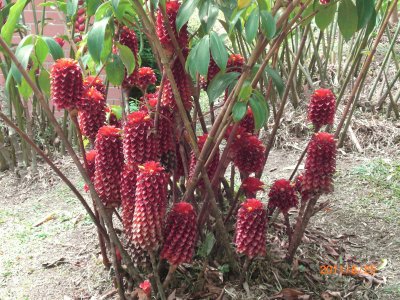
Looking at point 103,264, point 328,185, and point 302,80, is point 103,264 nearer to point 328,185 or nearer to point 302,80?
point 328,185

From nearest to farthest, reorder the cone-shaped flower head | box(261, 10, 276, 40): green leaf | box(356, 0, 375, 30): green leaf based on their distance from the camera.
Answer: box(261, 10, 276, 40): green leaf < box(356, 0, 375, 30): green leaf < the cone-shaped flower head

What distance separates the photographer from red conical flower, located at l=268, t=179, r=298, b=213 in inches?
72.4

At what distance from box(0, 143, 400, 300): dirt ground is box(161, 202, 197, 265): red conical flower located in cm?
37

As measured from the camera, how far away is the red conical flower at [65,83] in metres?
1.47

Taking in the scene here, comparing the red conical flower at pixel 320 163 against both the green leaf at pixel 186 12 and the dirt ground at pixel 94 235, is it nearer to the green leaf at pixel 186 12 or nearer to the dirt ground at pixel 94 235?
the dirt ground at pixel 94 235

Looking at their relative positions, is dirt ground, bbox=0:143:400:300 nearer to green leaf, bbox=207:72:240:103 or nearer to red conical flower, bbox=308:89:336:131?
red conical flower, bbox=308:89:336:131

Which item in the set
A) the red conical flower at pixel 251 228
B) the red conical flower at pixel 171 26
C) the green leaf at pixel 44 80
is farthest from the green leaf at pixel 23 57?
the red conical flower at pixel 251 228

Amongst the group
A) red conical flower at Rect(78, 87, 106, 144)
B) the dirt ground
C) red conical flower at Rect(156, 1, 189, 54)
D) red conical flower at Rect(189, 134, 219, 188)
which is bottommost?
A: the dirt ground

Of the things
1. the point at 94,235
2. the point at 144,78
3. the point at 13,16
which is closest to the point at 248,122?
the point at 144,78

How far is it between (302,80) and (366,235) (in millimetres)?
2165

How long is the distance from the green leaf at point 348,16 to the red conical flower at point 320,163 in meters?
0.39

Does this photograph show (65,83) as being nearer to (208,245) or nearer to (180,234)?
(180,234)

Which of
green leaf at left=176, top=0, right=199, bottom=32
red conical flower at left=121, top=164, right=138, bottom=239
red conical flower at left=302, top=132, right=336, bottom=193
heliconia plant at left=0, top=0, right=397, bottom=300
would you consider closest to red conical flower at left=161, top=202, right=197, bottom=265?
heliconia plant at left=0, top=0, right=397, bottom=300

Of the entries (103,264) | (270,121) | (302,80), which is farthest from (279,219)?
(302,80)
